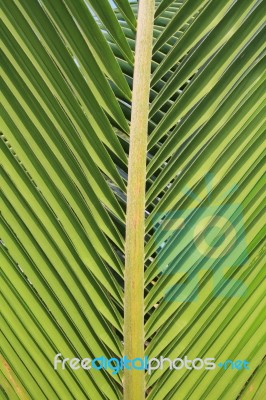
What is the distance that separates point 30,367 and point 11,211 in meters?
0.22

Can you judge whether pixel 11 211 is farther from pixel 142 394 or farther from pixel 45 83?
pixel 142 394

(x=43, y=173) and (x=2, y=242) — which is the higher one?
(x=43, y=173)

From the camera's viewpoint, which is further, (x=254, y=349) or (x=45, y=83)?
(x=254, y=349)

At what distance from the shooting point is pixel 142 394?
2.40 feet

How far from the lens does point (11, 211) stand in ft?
2.30

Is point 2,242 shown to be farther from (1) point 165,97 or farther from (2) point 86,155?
(1) point 165,97

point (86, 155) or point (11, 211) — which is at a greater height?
point (86, 155)

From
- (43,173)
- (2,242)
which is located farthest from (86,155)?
(2,242)

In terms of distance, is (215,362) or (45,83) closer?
(45,83)

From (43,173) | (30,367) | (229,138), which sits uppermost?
(229,138)

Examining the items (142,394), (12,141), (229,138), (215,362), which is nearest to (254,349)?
(215,362)

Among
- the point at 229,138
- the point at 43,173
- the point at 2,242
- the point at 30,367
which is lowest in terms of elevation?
the point at 30,367

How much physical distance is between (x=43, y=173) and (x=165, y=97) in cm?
22

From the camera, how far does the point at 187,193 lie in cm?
73
